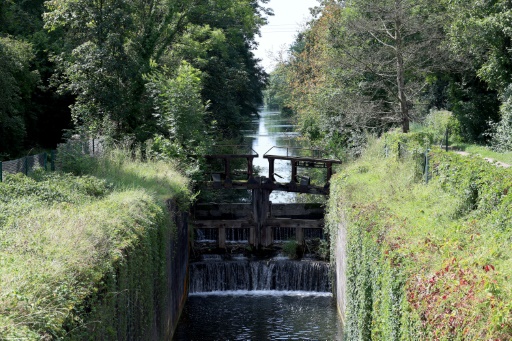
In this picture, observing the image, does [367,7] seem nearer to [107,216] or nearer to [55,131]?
[107,216]

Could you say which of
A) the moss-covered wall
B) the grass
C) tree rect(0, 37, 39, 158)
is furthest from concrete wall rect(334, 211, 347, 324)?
tree rect(0, 37, 39, 158)

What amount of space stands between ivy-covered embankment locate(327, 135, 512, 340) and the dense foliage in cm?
945

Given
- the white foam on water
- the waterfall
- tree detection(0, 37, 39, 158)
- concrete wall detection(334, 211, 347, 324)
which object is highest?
tree detection(0, 37, 39, 158)

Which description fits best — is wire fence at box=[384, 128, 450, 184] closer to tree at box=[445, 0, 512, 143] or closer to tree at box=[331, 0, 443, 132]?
tree at box=[331, 0, 443, 132]

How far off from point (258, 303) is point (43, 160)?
867 centimetres

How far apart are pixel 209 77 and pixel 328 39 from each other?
6.70 meters

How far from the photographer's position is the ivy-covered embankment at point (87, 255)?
678 cm

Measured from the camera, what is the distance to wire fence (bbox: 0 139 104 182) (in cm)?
1350

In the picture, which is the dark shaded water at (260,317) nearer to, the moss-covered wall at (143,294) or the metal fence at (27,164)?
the moss-covered wall at (143,294)

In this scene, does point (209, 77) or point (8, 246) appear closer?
point (8, 246)

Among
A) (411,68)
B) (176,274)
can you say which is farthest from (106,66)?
(411,68)

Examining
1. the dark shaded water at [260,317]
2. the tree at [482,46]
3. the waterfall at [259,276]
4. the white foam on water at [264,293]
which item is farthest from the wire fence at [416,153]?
the tree at [482,46]

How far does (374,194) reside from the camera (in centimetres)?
1441

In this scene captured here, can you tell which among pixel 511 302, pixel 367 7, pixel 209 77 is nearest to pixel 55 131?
pixel 209 77
